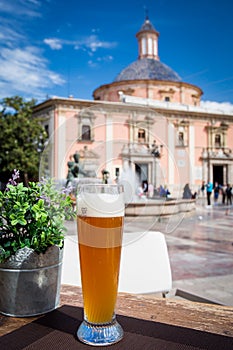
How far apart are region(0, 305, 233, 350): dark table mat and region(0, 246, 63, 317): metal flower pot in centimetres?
5

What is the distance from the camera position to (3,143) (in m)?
18.8

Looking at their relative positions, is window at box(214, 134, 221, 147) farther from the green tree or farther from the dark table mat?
the dark table mat

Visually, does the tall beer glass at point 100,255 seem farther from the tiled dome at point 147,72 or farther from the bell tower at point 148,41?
the bell tower at point 148,41

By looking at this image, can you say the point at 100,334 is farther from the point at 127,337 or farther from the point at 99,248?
the point at 99,248

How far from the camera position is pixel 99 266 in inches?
30.2

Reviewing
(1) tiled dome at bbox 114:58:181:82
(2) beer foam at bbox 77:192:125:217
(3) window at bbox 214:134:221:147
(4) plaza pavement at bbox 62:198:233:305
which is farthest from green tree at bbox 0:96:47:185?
(2) beer foam at bbox 77:192:125:217

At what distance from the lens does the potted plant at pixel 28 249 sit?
833 millimetres

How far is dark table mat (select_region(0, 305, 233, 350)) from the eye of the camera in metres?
0.71

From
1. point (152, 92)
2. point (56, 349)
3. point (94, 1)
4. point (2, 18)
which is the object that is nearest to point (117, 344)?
point (56, 349)

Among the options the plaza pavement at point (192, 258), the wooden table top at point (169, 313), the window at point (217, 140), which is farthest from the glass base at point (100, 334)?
the window at point (217, 140)

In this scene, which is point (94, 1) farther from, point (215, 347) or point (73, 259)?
point (215, 347)

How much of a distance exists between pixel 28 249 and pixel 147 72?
28982mm

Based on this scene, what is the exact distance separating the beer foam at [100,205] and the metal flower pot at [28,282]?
170 mm

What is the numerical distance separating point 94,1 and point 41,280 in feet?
24.8
